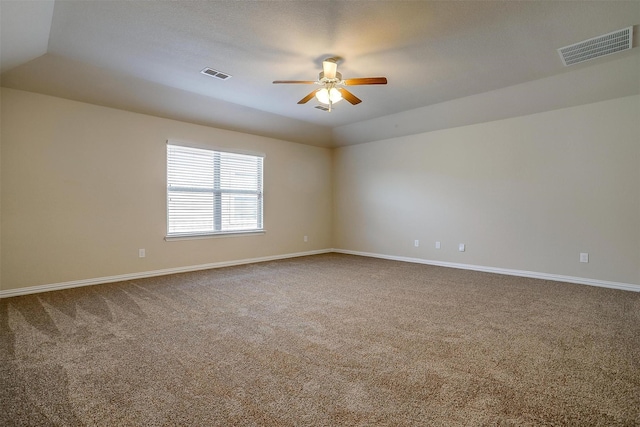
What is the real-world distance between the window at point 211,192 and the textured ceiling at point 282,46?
0.90 metres

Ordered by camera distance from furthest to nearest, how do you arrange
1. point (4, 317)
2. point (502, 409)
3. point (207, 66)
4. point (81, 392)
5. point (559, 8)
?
point (207, 66) → point (4, 317) → point (559, 8) → point (81, 392) → point (502, 409)

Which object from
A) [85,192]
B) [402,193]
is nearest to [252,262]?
[85,192]

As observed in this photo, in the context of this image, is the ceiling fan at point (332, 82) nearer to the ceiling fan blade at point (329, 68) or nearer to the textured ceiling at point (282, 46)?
the ceiling fan blade at point (329, 68)

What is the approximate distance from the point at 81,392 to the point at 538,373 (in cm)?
281

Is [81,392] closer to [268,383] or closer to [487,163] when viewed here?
[268,383]

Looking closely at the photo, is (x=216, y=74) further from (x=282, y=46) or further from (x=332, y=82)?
(x=332, y=82)

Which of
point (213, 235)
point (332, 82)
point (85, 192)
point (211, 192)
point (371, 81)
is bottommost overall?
point (213, 235)

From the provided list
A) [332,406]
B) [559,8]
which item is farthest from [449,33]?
[332,406]

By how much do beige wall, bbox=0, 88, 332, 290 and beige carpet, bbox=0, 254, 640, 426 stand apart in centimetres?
57

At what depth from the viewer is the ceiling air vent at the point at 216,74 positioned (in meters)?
3.83

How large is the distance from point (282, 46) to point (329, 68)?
527mm

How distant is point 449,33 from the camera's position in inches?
118

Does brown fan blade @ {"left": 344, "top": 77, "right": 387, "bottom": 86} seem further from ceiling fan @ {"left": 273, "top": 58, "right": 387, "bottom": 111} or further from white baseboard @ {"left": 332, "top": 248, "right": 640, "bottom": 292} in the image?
white baseboard @ {"left": 332, "top": 248, "right": 640, "bottom": 292}

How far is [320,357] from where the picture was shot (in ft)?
7.50
